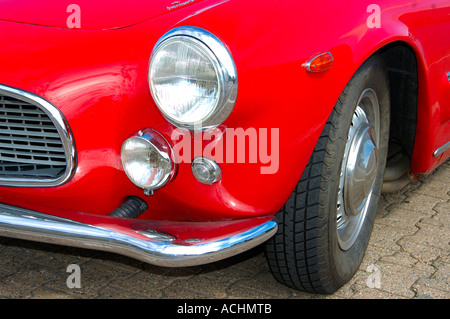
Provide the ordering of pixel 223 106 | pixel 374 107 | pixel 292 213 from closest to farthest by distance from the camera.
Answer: pixel 223 106, pixel 292 213, pixel 374 107

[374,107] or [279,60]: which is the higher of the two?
[279,60]

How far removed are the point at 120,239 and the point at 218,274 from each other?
2.68ft

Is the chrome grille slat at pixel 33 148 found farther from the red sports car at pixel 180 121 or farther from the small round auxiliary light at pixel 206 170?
the small round auxiliary light at pixel 206 170

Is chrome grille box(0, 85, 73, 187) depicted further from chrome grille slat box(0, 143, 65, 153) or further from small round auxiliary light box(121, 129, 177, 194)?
small round auxiliary light box(121, 129, 177, 194)

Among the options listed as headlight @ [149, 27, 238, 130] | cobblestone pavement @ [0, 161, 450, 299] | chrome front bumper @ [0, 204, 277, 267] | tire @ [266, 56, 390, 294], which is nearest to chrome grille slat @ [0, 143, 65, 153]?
chrome front bumper @ [0, 204, 277, 267]

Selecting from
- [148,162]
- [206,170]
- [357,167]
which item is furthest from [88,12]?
[357,167]

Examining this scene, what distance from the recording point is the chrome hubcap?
2.52m

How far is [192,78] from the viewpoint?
1.97m

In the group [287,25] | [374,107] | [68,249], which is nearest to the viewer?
[287,25]

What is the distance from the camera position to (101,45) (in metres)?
2.14

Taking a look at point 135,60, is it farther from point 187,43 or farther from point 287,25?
point 287,25
